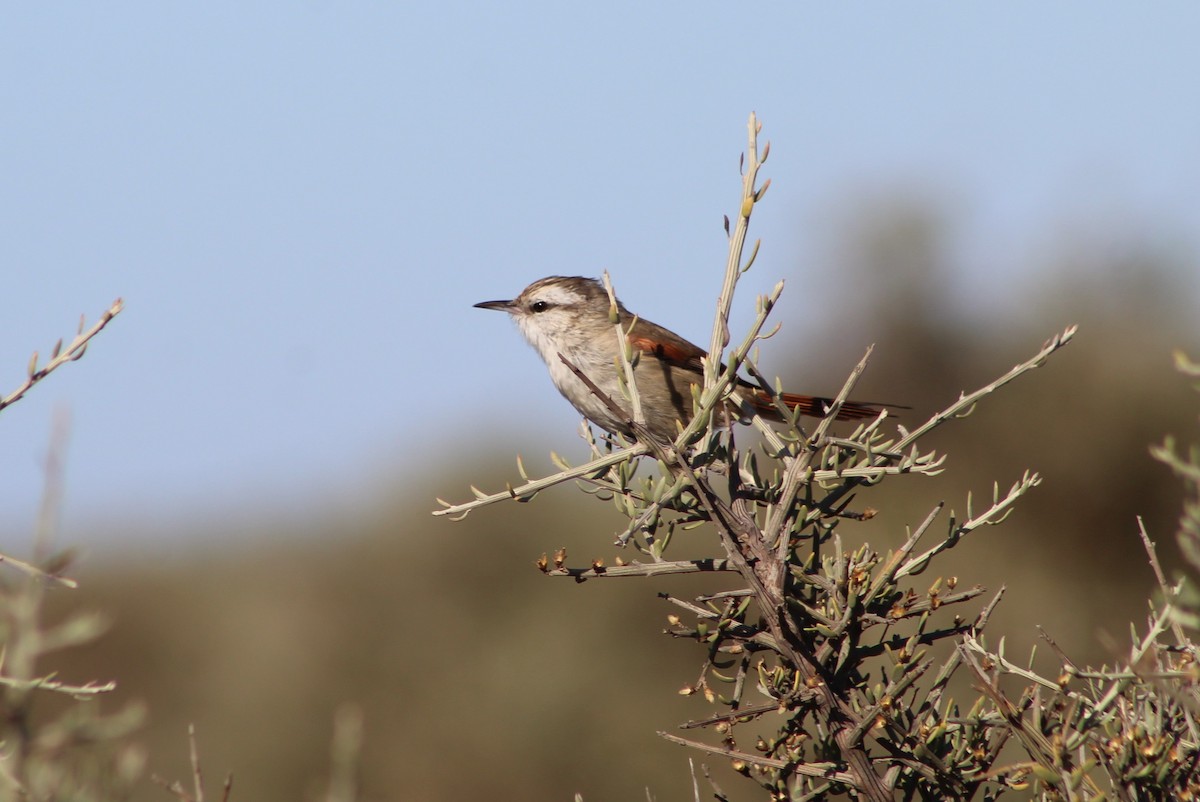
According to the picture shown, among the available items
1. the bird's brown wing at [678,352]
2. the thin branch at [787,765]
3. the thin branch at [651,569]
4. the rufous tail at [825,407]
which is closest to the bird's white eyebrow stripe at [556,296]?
the bird's brown wing at [678,352]

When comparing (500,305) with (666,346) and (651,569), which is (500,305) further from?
(651,569)

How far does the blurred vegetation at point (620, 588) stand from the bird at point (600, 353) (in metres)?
6.64

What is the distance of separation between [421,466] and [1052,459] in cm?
1037

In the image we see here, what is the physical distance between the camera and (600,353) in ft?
19.8

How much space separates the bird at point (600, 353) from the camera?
553cm

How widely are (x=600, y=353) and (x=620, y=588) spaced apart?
9.51 m

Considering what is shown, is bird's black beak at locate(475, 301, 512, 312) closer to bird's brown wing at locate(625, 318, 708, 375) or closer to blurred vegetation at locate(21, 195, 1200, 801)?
bird's brown wing at locate(625, 318, 708, 375)

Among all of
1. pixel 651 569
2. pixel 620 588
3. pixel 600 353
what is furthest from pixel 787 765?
pixel 620 588

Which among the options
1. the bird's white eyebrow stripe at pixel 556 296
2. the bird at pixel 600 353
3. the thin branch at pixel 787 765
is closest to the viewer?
the thin branch at pixel 787 765

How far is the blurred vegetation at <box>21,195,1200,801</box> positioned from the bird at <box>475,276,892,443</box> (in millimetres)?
6645

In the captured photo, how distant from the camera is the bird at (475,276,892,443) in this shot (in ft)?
18.1

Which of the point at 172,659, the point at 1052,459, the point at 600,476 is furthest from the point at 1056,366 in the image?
the point at 172,659

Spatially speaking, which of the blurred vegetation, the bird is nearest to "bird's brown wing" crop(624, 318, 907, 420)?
the bird

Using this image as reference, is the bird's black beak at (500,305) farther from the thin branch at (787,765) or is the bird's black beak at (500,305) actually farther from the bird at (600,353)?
the thin branch at (787,765)
